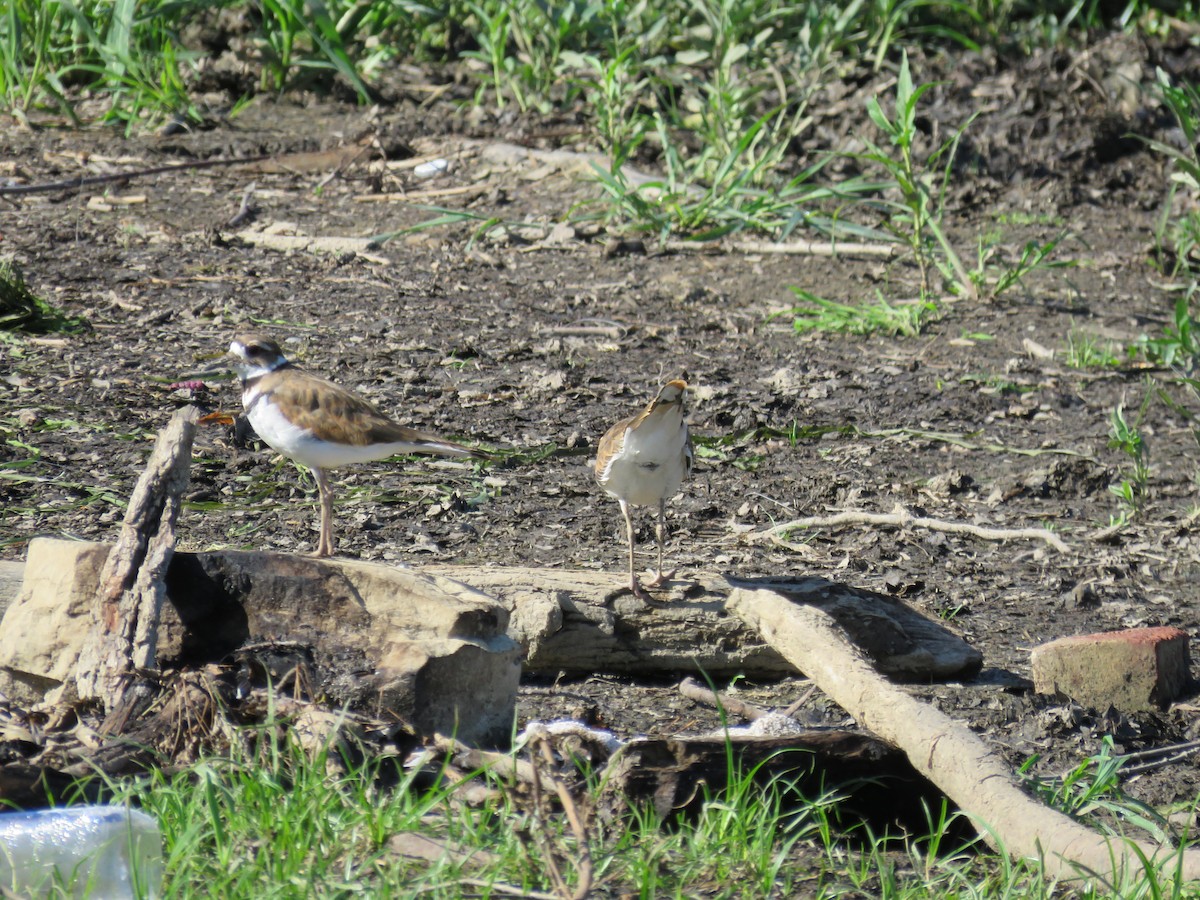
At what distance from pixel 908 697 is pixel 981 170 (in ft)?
24.0

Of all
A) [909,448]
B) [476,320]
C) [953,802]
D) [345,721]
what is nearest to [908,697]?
[953,802]

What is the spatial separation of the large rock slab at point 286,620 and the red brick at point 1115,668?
172 cm

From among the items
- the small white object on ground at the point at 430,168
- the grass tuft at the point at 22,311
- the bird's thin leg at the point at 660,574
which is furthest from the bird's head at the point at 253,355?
the small white object on ground at the point at 430,168

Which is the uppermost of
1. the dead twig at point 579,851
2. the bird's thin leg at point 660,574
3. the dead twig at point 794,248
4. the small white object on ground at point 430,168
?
the dead twig at point 579,851

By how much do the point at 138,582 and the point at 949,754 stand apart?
2.07 metres

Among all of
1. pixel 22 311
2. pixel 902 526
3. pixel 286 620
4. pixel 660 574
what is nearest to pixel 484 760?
pixel 286 620

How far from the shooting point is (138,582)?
11.7ft

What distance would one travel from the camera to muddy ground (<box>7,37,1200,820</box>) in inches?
206

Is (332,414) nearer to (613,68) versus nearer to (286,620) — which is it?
(286,620)

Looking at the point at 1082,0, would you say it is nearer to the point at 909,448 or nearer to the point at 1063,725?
the point at 909,448

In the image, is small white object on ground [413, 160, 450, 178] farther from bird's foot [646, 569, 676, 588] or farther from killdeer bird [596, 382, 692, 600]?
bird's foot [646, 569, 676, 588]

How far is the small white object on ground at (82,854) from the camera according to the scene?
2703 mm

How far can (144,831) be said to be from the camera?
276cm

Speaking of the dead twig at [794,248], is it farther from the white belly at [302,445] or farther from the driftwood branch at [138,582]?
the driftwood branch at [138,582]
